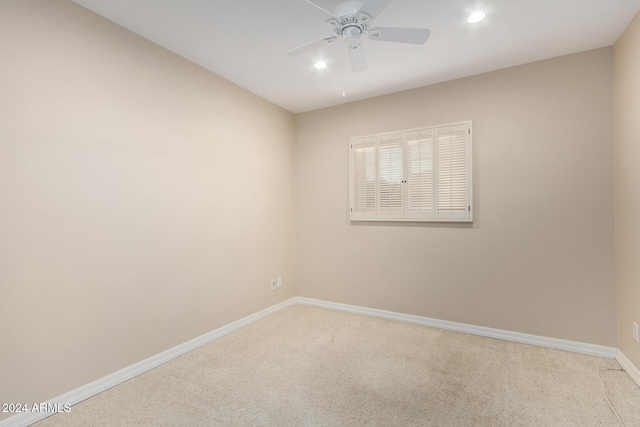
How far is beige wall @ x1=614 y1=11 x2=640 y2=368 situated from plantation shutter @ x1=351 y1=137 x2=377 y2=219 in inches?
86.8

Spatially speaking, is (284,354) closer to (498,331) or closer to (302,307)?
(302,307)

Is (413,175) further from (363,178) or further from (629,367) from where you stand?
(629,367)

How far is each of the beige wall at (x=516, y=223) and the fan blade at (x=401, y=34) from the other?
1.50m

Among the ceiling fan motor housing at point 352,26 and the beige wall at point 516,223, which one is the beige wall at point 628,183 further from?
the ceiling fan motor housing at point 352,26

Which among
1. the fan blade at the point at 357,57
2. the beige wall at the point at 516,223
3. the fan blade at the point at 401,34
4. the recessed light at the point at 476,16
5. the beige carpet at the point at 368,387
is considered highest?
the recessed light at the point at 476,16

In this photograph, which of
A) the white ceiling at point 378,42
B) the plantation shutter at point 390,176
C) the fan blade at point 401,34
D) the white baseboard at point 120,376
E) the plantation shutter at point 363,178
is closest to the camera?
the white baseboard at point 120,376

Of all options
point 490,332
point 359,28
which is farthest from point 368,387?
point 359,28

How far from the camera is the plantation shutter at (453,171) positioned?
3207mm

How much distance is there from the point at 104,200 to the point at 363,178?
2714 mm

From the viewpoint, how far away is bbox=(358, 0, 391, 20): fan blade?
171 centimetres

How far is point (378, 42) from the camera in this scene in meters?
2.57

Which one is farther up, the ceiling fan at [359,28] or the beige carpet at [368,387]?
the ceiling fan at [359,28]

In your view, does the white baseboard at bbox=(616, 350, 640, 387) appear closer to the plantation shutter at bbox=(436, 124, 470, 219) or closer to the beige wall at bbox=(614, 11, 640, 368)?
the beige wall at bbox=(614, 11, 640, 368)

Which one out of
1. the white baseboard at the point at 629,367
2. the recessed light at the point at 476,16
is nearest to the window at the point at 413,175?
the recessed light at the point at 476,16
